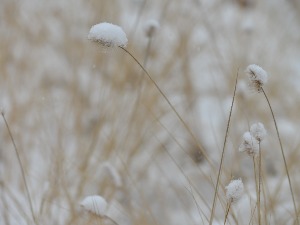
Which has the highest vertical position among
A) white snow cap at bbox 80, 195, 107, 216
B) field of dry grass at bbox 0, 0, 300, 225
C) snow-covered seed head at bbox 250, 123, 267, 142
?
field of dry grass at bbox 0, 0, 300, 225

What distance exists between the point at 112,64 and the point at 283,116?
2.28 ft

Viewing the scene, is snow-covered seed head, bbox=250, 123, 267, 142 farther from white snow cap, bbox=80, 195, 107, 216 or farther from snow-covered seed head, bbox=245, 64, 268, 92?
white snow cap, bbox=80, 195, 107, 216

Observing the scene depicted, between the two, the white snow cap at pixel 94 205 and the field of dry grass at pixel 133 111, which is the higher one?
the field of dry grass at pixel 133 111

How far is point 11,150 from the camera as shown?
5.60ft

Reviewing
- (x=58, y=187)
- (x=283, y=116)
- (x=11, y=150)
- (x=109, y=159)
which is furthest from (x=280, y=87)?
(x=58, y=187)

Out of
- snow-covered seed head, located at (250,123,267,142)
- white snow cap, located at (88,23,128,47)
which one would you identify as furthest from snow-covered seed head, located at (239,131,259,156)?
white snow cap, located at (88,23,128,47)

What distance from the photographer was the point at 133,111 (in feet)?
4.81

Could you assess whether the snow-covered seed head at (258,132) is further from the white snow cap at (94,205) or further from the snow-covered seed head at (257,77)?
the white snow cap at (94,205)

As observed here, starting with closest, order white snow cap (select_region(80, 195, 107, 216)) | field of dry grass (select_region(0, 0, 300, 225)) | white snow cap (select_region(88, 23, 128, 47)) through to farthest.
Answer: white snow cap (select_region(88, 23, 128, 47)) < white snow cap (select_region(80, 195, 107, 216)) < field of dry grass (select_region(0, 0, 300, 225))

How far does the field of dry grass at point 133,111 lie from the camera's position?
4.66 feet

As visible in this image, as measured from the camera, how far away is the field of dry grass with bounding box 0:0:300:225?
142 cm

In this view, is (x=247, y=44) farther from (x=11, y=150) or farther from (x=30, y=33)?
(x=11, y=150)

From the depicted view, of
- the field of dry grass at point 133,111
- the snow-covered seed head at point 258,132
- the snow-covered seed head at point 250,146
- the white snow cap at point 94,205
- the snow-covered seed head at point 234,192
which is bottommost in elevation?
the snow-covered seed head at point 234,192

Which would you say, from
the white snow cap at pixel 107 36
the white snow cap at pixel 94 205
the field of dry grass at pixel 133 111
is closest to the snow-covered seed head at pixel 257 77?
the white snow cap at pixel 107 36
